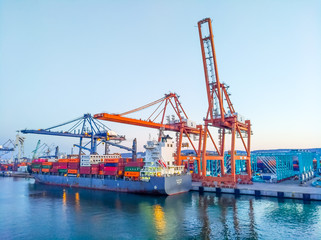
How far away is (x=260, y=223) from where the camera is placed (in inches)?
811

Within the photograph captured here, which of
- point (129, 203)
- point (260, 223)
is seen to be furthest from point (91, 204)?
point (260, 223)

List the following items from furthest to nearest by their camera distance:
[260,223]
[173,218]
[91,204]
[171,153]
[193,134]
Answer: [193,134] → [171,153] → [91,204] → [173,218] → [260,223]

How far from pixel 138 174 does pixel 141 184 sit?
8.11 feet

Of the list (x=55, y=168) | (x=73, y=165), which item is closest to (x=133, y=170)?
(x=73, y=165)

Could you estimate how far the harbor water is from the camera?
59.9 ft

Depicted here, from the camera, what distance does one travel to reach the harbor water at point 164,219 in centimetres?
1827

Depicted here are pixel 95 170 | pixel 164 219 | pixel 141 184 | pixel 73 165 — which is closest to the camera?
pixel 164 219

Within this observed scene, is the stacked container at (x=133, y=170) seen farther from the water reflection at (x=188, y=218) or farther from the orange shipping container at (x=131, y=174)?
the water reflection at (x=188, y=218)

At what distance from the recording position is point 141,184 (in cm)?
3638

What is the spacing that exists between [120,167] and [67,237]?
967 inches

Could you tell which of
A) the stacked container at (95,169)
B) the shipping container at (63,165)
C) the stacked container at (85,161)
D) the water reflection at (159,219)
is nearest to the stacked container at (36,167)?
the shipping container at (63,165)

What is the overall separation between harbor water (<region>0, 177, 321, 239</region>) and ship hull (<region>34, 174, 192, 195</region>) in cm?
281

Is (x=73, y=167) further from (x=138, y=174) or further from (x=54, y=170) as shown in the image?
(x=138, y=174)

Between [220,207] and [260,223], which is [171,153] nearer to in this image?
[220,207]
